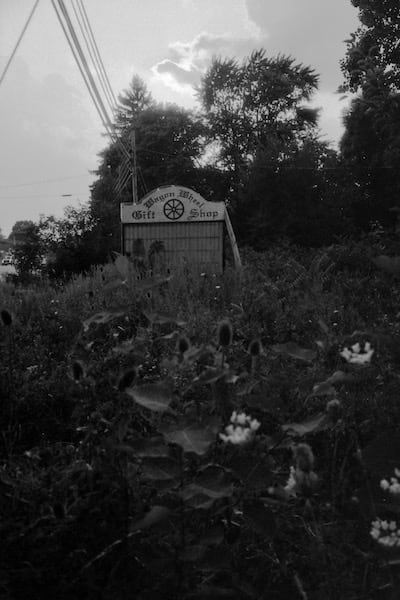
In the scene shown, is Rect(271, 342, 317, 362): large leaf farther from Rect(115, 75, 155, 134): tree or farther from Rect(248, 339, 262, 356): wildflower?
Rect(115, 75, 155, 134): tree

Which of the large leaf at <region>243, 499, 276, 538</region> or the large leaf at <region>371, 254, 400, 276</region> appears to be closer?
the large leaf at <region>243, 499, 276, 538</region>

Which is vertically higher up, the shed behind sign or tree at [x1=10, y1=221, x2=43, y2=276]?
the shed behind sign

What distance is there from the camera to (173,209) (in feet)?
46.5

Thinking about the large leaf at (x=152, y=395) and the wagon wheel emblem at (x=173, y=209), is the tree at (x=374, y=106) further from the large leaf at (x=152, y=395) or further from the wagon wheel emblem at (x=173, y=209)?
the large leaf at (x=152, y=395)

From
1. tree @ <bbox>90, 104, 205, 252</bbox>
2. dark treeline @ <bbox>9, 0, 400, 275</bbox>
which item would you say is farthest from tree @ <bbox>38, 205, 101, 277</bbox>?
tree @ <bbox>90, 104, 205, 252</bbox>

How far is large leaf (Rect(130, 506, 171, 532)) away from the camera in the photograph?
5.55 ft

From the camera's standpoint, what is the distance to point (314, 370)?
314 centimetres

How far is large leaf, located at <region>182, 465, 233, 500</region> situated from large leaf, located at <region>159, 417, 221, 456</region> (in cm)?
8

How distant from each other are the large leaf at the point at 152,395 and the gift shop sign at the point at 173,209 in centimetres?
1217

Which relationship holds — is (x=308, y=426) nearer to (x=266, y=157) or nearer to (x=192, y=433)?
(x=192, y=433)

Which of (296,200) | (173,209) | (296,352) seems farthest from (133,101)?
(296,352)

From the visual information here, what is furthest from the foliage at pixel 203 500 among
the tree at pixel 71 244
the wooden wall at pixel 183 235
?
the tree at pixel 71 244

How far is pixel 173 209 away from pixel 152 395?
12.4 metres

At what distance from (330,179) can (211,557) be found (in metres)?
28.3
